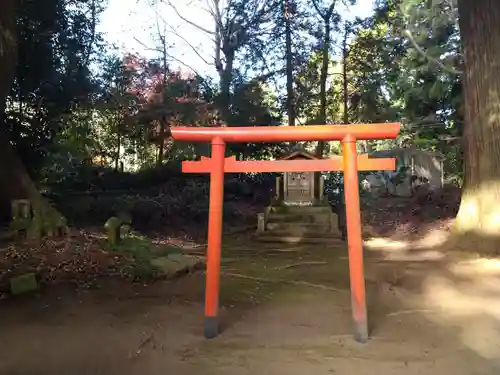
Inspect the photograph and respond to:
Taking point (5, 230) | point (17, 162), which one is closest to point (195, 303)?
point (5, 230)

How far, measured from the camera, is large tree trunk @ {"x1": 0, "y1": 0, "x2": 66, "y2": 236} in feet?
19.3

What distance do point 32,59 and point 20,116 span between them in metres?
1.08

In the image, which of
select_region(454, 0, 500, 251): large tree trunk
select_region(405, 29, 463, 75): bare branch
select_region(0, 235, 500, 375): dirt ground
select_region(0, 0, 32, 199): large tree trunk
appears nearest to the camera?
select_region(0, 235, 500, 375): dirt ground

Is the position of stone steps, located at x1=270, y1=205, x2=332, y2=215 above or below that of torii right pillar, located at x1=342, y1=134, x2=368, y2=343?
above

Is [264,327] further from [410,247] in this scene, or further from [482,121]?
[410,247]

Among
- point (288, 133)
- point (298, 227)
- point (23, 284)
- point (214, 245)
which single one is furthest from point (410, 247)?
point (23, 284)

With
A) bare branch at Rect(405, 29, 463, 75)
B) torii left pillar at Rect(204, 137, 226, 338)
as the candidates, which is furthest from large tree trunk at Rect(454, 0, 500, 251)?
torii left pillar at Rect(204, 137, 226, 338)

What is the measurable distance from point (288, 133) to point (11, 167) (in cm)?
482

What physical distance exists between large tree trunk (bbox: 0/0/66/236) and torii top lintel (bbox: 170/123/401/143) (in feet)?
11.1

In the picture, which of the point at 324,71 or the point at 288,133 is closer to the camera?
the point at 288,133

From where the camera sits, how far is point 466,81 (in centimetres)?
729

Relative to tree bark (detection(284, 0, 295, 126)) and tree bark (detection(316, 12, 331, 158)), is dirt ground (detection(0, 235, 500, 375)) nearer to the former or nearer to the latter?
tree bark (detection(316, 12, 331, 158))

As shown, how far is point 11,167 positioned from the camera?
6.66 meters

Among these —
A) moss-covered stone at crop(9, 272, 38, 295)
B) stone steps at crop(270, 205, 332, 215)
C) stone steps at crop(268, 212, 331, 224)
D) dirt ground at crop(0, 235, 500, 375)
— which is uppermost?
stone steps at crop(270, 205, 332, 215)
